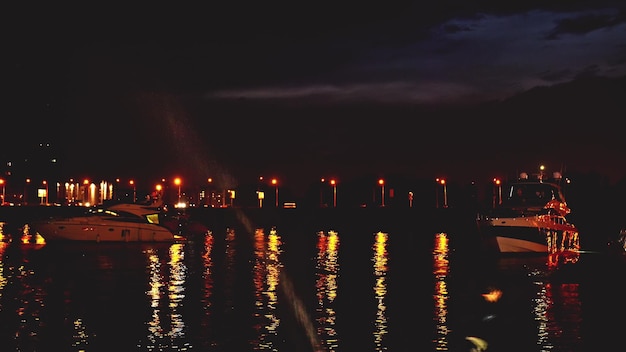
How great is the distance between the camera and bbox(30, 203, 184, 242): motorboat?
4975 cm

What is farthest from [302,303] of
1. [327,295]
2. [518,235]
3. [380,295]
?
[518,235]

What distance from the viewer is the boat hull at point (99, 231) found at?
1959 inches

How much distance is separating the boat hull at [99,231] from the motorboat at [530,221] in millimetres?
16693

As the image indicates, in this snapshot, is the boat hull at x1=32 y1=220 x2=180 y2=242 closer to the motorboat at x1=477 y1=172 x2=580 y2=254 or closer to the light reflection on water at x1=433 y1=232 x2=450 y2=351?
the light reflection on water at x1=433 y1=232 x2=450 y2=351

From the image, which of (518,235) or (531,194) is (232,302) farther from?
(531,194)

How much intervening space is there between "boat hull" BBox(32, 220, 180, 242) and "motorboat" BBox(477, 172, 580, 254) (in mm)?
16693

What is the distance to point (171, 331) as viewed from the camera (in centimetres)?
2070

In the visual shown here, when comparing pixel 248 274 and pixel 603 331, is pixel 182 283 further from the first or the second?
pixel 603 331

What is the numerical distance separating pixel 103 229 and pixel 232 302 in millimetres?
26351

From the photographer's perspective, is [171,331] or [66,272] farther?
[66,272]

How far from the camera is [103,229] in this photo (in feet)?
165

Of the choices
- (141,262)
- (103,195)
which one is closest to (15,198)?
(103,195)

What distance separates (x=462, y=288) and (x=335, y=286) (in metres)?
3.87

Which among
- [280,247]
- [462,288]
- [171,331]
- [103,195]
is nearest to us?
[171,331]
